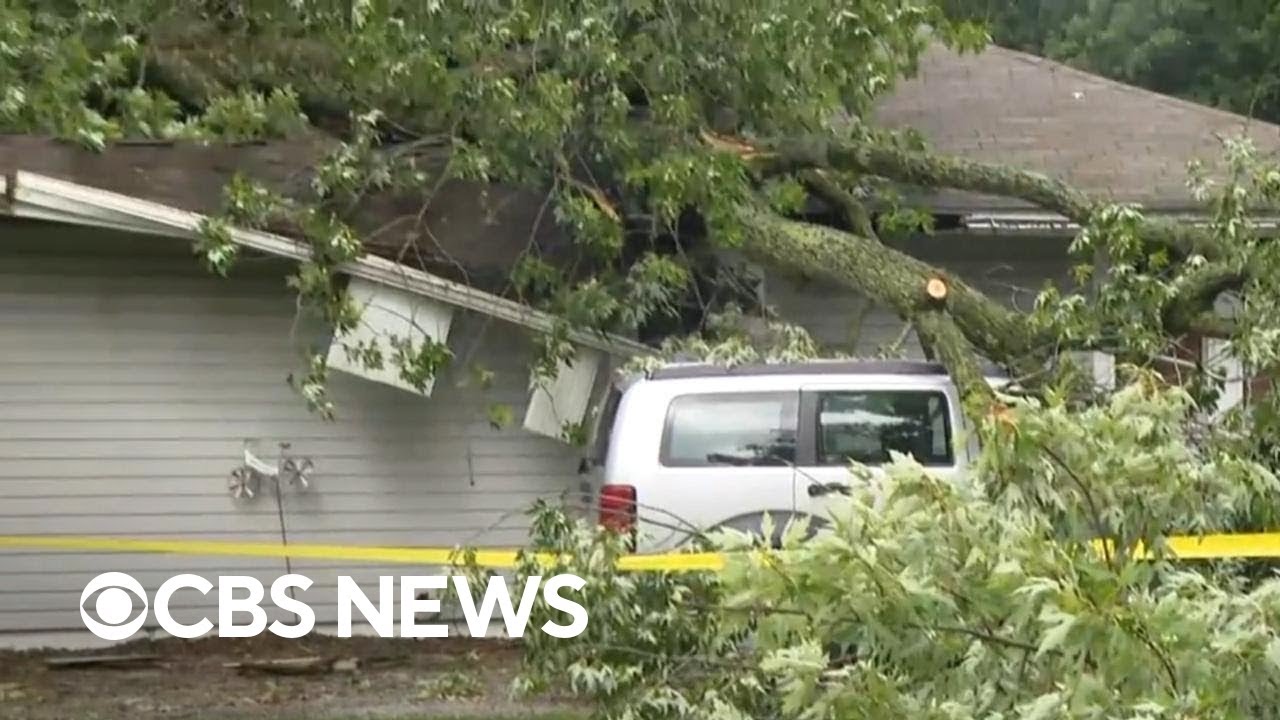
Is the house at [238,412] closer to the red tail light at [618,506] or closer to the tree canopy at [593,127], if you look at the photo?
the tree canopy at [593,127]

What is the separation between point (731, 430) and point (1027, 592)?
598cm

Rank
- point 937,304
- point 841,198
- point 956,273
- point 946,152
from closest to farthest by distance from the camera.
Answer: point 937,304 < point 841,198 < point 956,273 < point 946,152

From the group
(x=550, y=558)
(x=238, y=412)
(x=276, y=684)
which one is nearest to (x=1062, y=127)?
(x=238, y=412)

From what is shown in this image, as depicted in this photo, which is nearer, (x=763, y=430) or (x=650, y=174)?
(x=763, y=430)

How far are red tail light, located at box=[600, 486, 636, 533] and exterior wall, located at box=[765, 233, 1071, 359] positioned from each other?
3445 millimetres

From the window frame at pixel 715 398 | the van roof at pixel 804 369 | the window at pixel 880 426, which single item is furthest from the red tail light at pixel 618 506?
the window at pixel 880 426

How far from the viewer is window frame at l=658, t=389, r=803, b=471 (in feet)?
33.0

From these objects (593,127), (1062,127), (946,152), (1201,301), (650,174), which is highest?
(1062,127)

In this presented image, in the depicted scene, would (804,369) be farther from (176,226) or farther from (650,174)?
(176,226)

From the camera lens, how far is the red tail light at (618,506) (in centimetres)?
904

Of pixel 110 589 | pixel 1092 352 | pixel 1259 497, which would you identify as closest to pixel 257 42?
pixel 110 589

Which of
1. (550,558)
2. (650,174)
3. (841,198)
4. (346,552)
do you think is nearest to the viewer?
A: (550,558)

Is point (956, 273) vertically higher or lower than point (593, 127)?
lower

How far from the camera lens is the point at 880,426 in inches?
400
